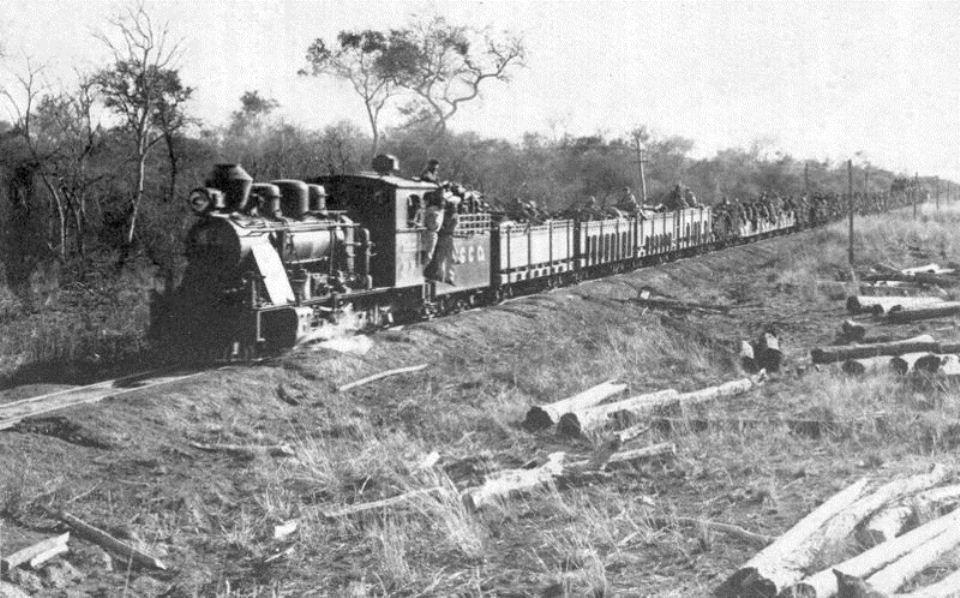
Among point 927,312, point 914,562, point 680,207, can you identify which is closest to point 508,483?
point 914,562

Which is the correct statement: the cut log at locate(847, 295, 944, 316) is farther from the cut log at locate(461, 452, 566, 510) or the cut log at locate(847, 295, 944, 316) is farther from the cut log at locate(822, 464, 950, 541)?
the cut log at locate(461, 452, 566, 510)

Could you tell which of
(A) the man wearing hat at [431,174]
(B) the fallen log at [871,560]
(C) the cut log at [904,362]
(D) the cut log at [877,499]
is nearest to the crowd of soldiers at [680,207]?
(A) the man wearing hat at [431,174]

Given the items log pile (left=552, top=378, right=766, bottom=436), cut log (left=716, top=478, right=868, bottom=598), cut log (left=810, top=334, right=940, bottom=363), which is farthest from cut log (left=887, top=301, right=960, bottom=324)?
cut log (left=716, top=478, right=868, bottom=598)

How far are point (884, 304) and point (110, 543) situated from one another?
14277 millimetres

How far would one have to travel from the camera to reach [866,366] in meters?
11.1

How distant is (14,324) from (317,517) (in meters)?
11.9

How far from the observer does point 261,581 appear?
233 inches

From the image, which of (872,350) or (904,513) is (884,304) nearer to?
(872,350)

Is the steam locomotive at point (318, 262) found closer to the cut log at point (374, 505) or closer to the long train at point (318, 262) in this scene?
the long train at point (318, 262)

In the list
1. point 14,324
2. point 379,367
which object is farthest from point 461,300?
point 14,324

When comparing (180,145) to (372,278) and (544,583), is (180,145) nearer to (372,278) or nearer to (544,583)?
(372,278)

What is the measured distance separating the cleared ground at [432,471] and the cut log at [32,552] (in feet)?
0.42

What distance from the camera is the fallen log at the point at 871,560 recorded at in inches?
184

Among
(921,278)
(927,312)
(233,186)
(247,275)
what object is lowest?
(927,312)
